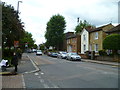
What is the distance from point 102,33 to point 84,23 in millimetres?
47672

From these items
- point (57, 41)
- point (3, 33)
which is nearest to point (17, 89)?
point (3, 33)

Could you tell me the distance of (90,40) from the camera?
157 ft

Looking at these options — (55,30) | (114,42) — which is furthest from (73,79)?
(55,30)

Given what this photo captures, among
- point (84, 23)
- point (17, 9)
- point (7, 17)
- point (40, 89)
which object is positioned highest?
point (84, 23)

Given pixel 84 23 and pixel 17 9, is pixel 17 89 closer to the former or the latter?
pixel 17 9

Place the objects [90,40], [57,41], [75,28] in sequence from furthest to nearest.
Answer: [75,28] → [57,41] → [90,40]

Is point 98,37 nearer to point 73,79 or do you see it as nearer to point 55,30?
point 55,30

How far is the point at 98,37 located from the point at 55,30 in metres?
27.5

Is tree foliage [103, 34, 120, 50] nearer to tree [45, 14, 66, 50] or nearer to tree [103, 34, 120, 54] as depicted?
tree [103, 34, 120, 54]

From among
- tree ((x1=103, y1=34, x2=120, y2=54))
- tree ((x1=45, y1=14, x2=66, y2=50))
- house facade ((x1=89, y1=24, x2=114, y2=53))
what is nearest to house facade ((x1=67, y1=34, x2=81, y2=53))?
tree ((x1=45, y1=14, x2=66, y2=50))

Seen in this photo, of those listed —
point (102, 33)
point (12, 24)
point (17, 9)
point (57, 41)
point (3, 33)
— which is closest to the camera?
point (3, 33)

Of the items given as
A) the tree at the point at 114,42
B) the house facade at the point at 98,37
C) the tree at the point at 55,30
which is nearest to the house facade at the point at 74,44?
the tree at the point at 55,30

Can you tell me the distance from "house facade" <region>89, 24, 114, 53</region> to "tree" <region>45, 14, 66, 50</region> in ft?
71.9

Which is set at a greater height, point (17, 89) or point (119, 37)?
point (119, 37)
